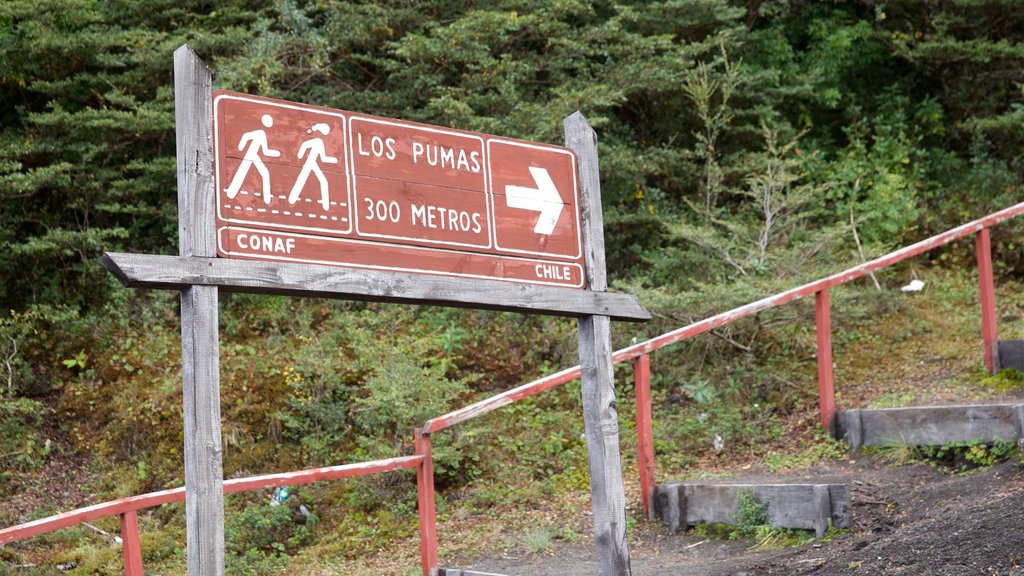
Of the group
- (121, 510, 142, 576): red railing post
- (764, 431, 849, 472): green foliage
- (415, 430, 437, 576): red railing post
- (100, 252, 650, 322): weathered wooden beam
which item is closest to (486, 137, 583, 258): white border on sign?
(100, 252, 650, 322): weathered wooden beam

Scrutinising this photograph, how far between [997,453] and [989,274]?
1.79 metres

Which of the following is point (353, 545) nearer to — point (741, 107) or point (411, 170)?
point (411, 170)

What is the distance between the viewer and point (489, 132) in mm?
10898

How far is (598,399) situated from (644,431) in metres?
1.41

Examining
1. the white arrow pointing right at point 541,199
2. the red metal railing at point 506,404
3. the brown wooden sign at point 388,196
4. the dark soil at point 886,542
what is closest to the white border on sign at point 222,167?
the brown wooden sign at point 388,196

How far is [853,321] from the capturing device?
358 inches

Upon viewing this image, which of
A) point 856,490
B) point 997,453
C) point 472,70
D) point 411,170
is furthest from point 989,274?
point 472,70

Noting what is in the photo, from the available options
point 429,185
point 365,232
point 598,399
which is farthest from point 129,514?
point 598,399

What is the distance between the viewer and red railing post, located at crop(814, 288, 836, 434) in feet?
21.7

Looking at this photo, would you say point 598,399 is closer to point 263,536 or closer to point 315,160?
point 315,160

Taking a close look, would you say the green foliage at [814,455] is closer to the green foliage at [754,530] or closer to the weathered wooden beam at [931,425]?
the weathered wooden beam at [931,425]

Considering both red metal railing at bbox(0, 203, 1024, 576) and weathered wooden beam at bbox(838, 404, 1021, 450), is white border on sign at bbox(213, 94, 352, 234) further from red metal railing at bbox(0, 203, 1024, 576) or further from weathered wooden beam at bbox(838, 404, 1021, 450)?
weathered wooden beam at bbox(838, 404, 1021, 450)

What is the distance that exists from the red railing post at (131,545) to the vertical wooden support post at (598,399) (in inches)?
79.2

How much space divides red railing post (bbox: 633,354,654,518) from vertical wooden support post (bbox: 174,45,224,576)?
3117 mm
